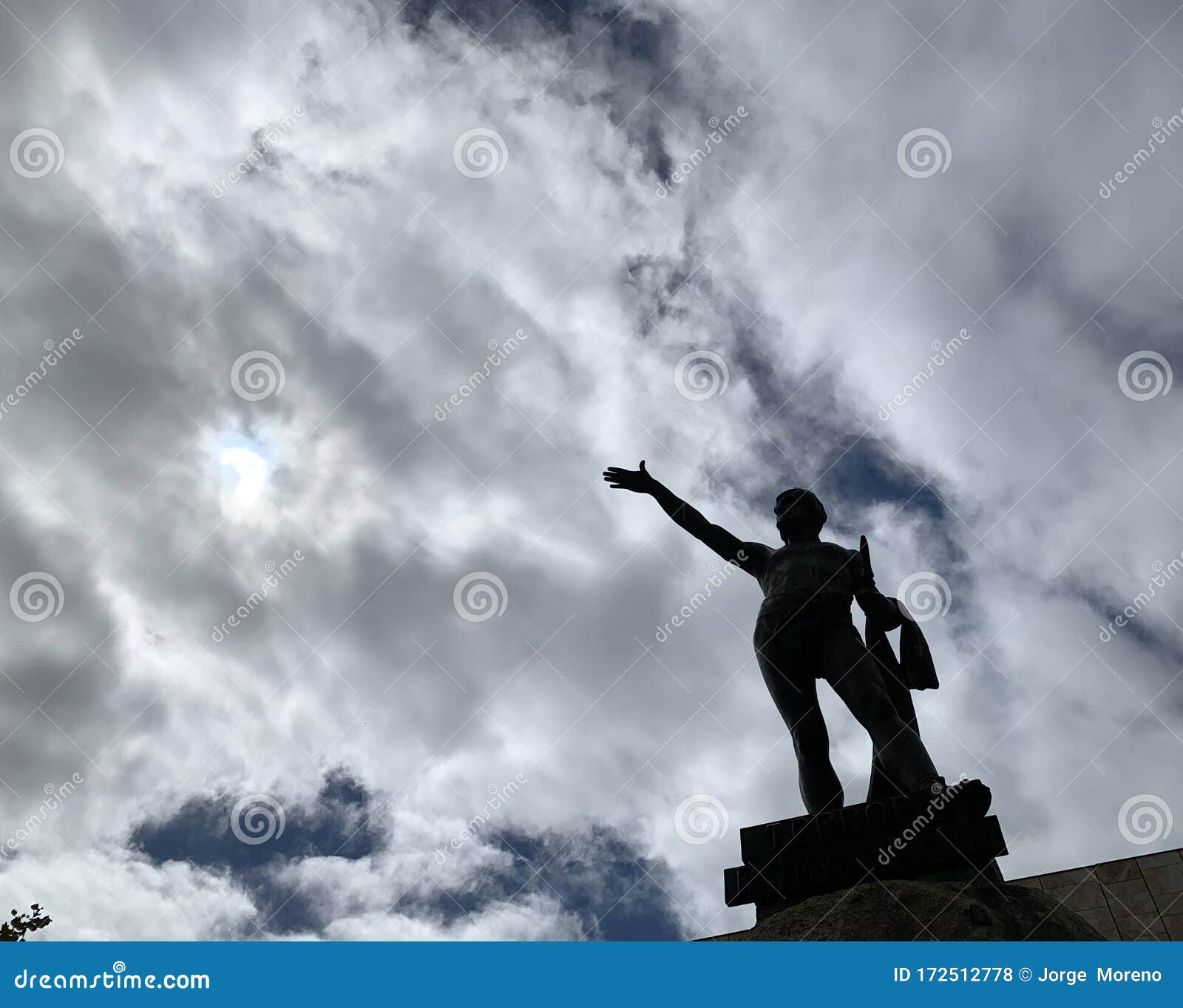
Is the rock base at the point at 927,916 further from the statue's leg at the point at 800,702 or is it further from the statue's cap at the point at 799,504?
the statue's cap at the point at 799,504

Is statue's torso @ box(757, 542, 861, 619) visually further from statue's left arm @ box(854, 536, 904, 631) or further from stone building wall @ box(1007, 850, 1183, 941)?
stone building wall @ box(1007, 850, 1183, 941)

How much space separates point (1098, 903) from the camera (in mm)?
10766

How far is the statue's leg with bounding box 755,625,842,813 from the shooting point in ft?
24.9

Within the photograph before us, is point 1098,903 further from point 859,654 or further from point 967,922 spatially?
point 967,922

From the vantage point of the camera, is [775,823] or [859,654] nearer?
[775,823]

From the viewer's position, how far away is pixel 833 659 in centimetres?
769

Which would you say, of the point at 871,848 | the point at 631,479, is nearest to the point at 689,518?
the point at 631,479

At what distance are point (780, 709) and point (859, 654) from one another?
32.8 inches

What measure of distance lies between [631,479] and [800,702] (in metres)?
2.74

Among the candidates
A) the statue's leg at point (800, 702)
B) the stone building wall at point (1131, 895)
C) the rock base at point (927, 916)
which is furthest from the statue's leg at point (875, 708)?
the stone building wall at point (1131, 895)

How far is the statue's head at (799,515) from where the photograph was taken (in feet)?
28.5

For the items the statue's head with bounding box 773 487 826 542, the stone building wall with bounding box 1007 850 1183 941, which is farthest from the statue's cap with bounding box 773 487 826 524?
the stone building wall with bounding box 1007 850 1183 941
